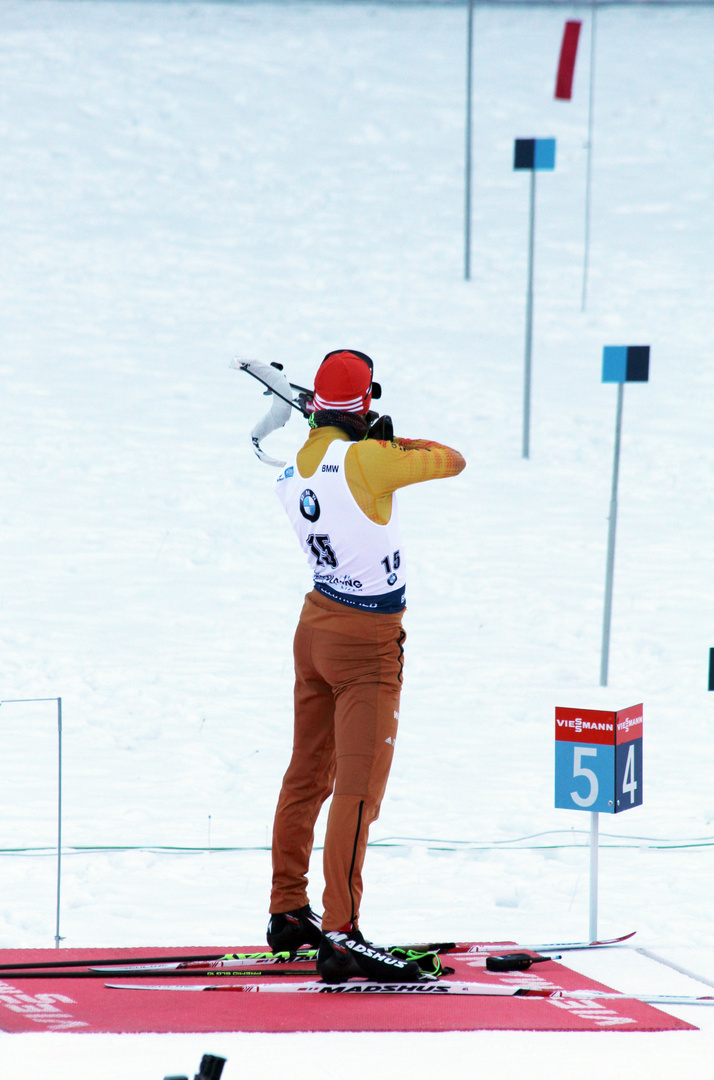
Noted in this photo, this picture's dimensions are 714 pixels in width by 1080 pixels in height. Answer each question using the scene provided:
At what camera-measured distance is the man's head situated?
3.72 m

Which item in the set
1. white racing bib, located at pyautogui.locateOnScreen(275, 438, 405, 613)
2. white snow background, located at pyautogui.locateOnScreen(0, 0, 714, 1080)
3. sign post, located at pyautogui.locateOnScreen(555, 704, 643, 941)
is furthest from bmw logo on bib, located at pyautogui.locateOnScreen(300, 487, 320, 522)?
white snow background, located at pyautogui.locateOnScreen(0, 0, 714, 1080)

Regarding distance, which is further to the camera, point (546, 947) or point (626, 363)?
point (626, 363)

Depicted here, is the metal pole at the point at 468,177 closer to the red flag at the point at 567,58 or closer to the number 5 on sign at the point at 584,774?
the red flag at the point at 567,58

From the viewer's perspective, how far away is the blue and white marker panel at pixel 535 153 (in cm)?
982

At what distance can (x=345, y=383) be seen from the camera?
3729mm

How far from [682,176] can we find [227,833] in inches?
522

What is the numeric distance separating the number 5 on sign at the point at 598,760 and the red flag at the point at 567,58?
34.7 feet

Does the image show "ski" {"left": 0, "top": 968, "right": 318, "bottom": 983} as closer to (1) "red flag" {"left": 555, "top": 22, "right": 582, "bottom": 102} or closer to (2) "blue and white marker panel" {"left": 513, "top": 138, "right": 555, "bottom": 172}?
(2) "blue and white marker panel" {"left": 513, "top": 138, "right": 555, "bottom": 172}

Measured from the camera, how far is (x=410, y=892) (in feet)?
15.8

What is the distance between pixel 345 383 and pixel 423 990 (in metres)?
1.57

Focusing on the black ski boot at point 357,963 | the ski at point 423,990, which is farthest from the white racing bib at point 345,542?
the ski at point 423,990

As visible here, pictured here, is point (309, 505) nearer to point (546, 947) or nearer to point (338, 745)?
point (338, 745)

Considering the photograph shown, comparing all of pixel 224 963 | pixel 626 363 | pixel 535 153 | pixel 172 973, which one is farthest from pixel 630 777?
pixel 535 153

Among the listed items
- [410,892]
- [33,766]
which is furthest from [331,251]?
[410,892]
